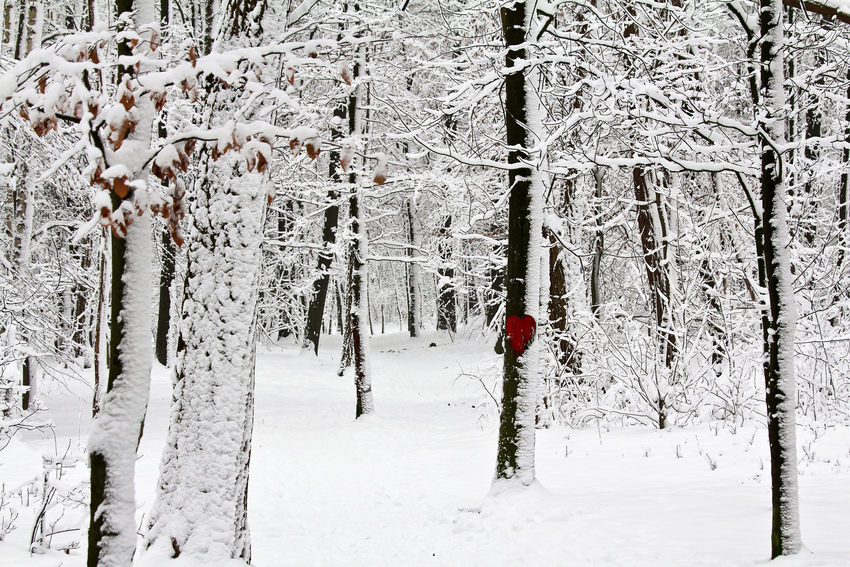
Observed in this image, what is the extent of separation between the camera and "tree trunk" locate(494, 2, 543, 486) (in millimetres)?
5871

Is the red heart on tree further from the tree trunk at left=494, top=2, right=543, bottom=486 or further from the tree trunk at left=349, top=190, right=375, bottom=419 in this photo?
the tree trunk at left=349, top=190, right=375, bottom=419

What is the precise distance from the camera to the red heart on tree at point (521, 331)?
5.93 metres

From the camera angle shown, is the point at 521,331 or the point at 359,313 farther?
the point at 359,313

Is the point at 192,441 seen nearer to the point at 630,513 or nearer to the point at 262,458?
the point at 630,513

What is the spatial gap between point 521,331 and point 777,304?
2599mm

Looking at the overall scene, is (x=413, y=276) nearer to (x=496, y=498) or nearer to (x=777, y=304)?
(x=496, y=498)

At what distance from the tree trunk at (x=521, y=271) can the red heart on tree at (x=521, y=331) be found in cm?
2

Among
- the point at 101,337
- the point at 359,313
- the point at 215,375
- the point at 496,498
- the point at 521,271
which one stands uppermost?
the point at 521,271

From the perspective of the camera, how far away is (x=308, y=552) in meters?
5.04

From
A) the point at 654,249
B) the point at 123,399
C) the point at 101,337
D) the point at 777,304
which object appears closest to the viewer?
the point at 123,399

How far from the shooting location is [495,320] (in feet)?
36.0

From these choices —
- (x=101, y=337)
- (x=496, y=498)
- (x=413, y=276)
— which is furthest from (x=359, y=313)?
(x=413, y=276)

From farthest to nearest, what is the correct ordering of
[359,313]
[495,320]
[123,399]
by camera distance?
[359,313] → [495,320] → [123,399]

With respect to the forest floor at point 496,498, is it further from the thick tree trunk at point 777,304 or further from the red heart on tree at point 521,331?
the red heart on tree at point 521,331
